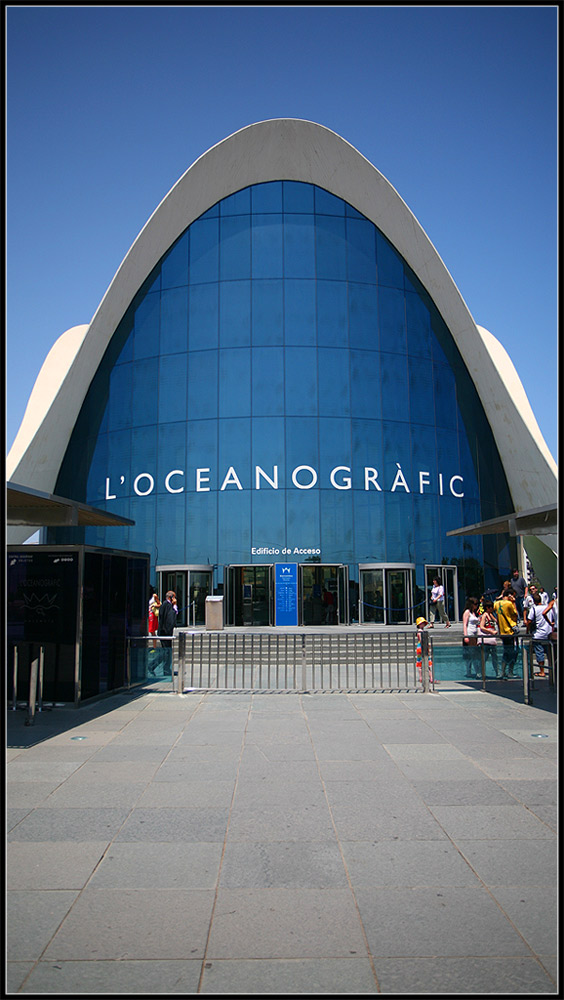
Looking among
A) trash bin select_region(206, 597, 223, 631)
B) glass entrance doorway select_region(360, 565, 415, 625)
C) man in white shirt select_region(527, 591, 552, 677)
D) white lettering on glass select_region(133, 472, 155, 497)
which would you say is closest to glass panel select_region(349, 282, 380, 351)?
glass entrance doorway select_region(360, 565, 415, 625)

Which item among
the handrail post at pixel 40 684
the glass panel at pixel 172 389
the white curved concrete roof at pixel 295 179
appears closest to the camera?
the handrail post at pixel 40 684

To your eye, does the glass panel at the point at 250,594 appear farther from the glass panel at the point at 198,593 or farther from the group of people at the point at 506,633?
the group of people at the point at 506,633

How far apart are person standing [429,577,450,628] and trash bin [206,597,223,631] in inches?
323

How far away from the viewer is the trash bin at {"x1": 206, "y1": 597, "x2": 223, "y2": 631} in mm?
25375

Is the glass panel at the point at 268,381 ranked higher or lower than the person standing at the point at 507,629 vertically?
higher

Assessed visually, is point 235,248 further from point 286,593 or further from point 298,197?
point 286,593

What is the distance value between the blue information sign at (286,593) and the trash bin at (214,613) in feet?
10.2

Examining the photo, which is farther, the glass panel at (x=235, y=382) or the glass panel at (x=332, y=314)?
the glass panel at (x=332, y=314)

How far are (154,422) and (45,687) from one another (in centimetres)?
2036

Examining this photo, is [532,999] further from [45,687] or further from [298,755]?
[45,687]

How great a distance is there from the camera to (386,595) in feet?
93.5

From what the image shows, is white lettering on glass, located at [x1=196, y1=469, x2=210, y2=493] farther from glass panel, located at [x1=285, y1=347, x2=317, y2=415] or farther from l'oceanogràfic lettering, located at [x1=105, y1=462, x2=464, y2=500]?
glass panel, located at [x1=285, y1=347, x2=317, y2=415]

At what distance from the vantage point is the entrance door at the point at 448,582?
1159 inches

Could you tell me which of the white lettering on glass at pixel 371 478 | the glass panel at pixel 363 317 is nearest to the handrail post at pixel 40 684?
the white lettering on glass at pixel 371 478
